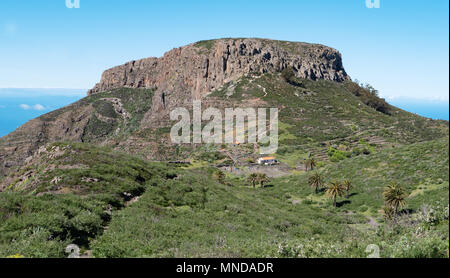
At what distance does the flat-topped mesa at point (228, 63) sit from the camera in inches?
4031

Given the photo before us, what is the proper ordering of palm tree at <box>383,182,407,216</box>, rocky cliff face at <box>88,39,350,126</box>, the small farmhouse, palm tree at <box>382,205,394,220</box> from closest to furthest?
palm tree at <box>382,205,394,220</box> → palm tree at <box>383,182,407,216</box> → the small farmhouse → rocky cliff face at <box>88,39,350,126</box>

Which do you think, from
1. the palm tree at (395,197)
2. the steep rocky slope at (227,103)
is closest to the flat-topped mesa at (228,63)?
the steep rocky slope at (227,103)

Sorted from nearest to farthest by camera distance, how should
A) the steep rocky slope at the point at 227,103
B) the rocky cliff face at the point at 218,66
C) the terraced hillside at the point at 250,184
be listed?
the terraced hillside at the point at 250,184 < the steep rocky slope at the point at 227,103 < the rocky cliff face at the point at 218,66

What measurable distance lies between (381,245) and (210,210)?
909cm

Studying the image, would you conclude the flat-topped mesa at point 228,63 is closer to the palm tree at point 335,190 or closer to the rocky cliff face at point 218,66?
the rocky cliff face at point 218,66

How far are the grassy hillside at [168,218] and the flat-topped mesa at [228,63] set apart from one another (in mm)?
79474

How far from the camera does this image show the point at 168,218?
1260cm

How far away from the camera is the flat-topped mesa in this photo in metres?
102

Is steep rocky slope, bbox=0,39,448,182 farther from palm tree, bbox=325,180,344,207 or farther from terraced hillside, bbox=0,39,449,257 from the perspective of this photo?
palm tree, bbox=325,180,344,207

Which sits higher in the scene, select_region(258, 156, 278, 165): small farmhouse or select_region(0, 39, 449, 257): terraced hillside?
select_region(0, 39, 449, 257): terraced hillside

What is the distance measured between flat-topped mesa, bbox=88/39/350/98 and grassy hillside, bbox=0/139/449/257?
261 feet

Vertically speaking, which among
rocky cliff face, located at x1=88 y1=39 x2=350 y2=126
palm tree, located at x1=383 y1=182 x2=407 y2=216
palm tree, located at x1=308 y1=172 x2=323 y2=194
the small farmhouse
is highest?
rocky cliff face, located at x1=88 y1=39 x2=350 y2=126

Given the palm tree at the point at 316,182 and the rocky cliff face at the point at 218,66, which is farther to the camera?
the rocky cliff face at the point at 218,66

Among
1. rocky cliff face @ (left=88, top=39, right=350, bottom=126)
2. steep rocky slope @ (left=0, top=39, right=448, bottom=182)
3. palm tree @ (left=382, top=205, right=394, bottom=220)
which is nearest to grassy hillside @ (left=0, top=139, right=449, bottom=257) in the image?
palm tree @ (left=382, top=205, right=394, bottom=220)
